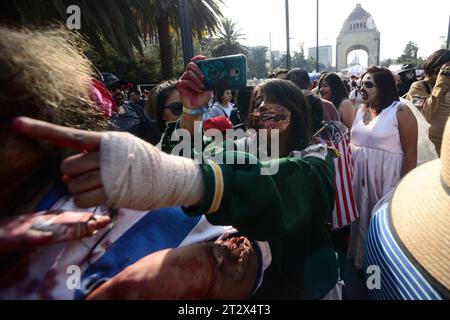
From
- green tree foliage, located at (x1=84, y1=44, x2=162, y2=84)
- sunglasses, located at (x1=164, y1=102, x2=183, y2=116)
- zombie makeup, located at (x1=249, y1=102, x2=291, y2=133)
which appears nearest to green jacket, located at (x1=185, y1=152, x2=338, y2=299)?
zombie makeup, located at (x1=249, y1=102, x2=291, y2=133)

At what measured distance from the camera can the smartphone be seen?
1.48 m

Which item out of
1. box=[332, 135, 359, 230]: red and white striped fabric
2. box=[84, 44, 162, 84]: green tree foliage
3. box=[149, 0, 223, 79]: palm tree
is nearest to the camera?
box=[332, 135, 359, 230]: red and white striped fabric

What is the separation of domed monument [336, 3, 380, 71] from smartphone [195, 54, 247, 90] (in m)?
64.7

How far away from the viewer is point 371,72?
10.5 ft

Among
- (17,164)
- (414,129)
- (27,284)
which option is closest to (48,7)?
(17,164)

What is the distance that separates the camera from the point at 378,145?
119 inches

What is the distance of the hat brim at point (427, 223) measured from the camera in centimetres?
93

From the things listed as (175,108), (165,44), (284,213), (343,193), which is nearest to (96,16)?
(175,108)

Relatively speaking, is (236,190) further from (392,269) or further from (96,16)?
(96,16)

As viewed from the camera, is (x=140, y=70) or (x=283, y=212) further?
(x=140, y=70)

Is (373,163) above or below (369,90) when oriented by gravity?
below

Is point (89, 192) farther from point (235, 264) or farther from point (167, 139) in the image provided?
point (167, 139)

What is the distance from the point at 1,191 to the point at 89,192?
0.30m

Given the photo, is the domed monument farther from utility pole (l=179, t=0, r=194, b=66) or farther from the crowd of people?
the crowd of people
